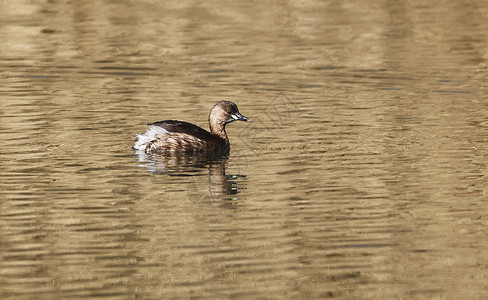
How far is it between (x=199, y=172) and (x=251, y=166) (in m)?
0.63

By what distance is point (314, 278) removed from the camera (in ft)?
28.1

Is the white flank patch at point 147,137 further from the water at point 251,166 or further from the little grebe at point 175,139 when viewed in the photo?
the water at point 251,166

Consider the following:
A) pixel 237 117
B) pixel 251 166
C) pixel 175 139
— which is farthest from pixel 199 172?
pixel 237 117


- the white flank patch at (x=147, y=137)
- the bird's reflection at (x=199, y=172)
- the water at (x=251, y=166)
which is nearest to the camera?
the water at (x=251, y=166)

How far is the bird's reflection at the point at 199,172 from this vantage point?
11305 millimetres

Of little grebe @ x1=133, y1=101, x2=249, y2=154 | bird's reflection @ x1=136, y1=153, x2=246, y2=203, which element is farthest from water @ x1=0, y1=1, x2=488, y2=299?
little grebe @ x1=133, y1=101, x2=249, y2=154

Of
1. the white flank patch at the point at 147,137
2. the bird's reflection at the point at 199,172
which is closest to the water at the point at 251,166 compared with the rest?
the bird's reflection at the point at 199,172

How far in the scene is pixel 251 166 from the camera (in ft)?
41.1

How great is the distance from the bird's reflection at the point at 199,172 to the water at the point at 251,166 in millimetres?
38

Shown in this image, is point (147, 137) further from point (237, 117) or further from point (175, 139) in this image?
point (237, 117)

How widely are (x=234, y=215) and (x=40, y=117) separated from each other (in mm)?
5774

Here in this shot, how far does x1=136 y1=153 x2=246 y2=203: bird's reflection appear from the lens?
1130 centimetres

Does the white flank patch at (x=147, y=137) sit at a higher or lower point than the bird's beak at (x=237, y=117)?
higher

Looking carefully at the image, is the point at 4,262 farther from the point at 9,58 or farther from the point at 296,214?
the point at 9,58
